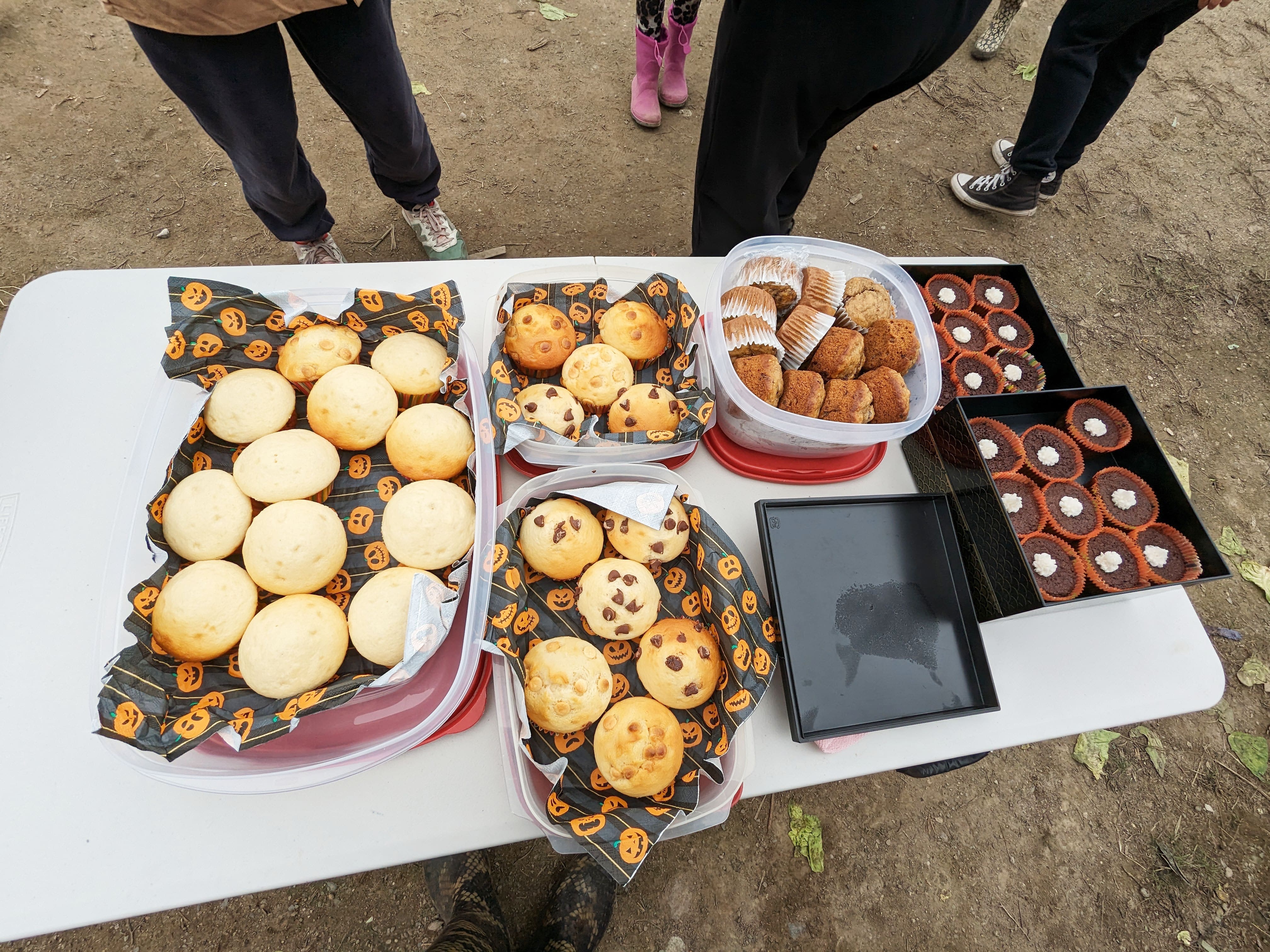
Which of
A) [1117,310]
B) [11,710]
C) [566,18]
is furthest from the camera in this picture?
[566,18]

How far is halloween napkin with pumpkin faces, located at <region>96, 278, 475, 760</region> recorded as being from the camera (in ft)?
3.57

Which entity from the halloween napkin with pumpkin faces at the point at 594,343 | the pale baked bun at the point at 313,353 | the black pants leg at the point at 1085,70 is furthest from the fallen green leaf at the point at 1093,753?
the pale baked bun at the point at 313,353

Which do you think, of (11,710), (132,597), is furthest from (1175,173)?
(11,710)

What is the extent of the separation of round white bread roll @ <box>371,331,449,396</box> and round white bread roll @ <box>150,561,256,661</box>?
565mm

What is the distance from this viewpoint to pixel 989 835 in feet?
7.90

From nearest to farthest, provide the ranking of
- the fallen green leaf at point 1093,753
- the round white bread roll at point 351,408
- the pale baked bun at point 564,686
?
the pale baked bun at point 564,686 → the round white bread roll at point 351,408 → the fallen green leaf at point 1093,753

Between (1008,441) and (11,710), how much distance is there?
7.83 feet

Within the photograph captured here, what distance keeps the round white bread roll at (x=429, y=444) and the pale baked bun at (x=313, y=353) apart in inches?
8.8

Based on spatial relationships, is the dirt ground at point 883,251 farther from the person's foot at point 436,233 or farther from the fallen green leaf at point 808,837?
the person's foot at point 436,233

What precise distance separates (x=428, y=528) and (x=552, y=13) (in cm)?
441

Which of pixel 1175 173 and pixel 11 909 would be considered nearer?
pixel 11 909

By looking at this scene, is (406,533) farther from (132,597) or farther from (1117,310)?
(1117,310)

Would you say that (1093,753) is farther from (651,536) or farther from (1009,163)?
(1009,163)

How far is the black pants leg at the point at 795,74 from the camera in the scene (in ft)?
4.78
